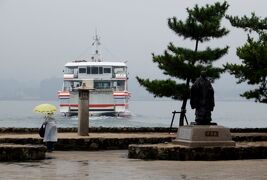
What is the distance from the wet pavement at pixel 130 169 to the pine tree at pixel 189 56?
10757 mm

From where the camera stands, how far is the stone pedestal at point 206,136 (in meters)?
15.2

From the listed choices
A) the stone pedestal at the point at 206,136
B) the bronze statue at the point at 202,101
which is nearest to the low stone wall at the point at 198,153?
the stone pedestal at the point at 206,136

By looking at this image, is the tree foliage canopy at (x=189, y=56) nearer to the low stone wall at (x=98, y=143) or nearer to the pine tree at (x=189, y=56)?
the pine tree at (x=189, y=56)

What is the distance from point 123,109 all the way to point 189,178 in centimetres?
6512

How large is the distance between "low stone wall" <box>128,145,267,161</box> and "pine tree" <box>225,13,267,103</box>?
24.5 ft

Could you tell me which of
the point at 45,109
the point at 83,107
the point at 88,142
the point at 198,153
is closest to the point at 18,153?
the point at 45,109

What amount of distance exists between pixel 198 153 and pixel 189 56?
1122cm

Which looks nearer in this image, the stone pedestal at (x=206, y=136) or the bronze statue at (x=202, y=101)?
the stone pedestal at (x=206, y=136)

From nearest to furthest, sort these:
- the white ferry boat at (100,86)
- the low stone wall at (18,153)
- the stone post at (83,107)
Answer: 1. the low stone wall at (18,153)
2. the stone post at (83,107)
3. the white ferry boat at (100,86)

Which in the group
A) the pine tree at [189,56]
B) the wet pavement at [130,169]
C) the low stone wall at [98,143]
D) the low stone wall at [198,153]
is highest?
the pine tree at [189,56]

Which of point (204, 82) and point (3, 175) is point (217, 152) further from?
point (3, 175)

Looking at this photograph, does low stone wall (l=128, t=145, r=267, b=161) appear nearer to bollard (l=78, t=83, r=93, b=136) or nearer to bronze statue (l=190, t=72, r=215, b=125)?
bronze statue (l=190, t=72, r=215, b=125)

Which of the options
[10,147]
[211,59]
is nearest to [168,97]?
[211,59]

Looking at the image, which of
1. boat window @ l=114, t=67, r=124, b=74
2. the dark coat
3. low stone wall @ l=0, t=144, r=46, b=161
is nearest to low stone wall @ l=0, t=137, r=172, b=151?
low stone wall @ l=0, t=144, r=46, b=161
